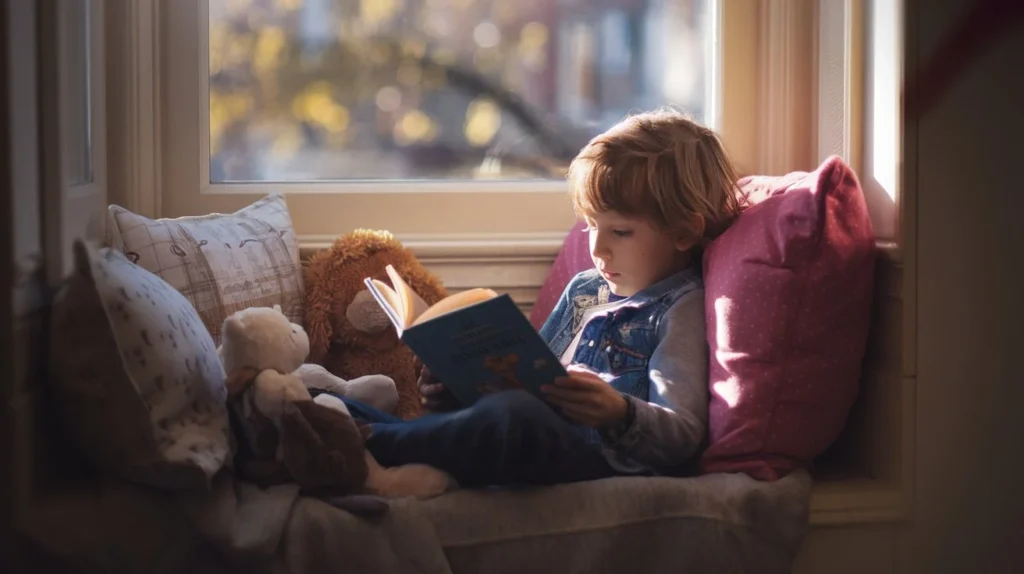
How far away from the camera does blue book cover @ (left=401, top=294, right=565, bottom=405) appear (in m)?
1.19

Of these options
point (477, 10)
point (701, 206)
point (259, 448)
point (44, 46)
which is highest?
point (477, 10)

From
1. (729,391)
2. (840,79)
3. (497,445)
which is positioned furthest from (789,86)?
(497,445)

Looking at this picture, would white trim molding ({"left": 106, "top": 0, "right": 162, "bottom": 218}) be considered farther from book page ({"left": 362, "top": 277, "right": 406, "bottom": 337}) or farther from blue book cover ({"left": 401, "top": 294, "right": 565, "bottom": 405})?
blue book cover ({"left": 401, "top": 294, "right": 565, "bottom": 405})

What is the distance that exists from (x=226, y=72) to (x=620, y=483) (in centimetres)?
109

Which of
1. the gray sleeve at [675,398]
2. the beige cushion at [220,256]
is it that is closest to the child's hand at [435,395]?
the gray sleeve at [675,398]

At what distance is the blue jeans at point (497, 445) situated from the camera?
1.23 meters

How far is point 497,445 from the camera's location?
4.04 feet

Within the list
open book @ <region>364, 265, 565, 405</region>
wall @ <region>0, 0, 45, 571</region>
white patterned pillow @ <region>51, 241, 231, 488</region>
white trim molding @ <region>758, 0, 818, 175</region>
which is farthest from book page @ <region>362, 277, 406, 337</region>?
white trim molding @ <region>758, 0, 818, 175</region>

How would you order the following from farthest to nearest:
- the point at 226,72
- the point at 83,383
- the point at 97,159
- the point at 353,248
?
the point at 226,72 < the point at 353,248 < the point at 97,159 < the point at 83,383

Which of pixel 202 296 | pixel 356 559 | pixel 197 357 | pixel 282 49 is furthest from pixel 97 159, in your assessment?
pixel 356 559

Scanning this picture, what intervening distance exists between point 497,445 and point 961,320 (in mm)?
647

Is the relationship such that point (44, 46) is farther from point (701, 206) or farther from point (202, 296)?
point (701, 206)

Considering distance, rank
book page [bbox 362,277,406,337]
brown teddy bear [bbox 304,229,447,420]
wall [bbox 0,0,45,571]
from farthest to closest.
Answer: brown teddy bear [bbox 304,229,447,420], book page [bbox 362,277,406,337], wall [bbox 0,0,45,571]

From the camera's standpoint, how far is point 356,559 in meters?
1.19
